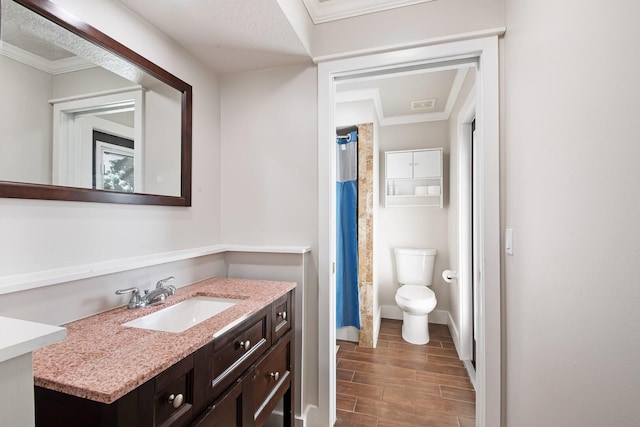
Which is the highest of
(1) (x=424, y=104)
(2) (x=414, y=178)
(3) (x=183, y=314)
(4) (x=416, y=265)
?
(1) (x=424, y=104)

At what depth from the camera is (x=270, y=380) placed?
1.30 meters

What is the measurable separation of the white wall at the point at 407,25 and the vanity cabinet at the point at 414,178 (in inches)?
69.6

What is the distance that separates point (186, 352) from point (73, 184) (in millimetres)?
786

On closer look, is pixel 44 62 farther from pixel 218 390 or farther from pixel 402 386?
pixel 402 386

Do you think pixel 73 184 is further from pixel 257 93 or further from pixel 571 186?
pixel 571 186

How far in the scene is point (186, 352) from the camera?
2.61ft

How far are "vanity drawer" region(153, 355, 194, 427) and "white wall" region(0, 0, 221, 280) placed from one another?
2.13ft

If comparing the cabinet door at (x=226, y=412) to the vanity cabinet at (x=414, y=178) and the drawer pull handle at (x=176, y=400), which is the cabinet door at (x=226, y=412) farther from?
the vanity cabinet at (x=414, y=178)

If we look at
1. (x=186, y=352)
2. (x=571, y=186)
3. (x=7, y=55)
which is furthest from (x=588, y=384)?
(x=7, y=55)

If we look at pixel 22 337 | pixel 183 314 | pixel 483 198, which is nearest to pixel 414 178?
pixel 483 198

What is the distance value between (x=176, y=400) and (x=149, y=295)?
1.92ft

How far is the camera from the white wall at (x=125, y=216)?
94 cm

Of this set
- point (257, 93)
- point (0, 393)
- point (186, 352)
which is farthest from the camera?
point (257, 93)

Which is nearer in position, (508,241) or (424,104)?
(508,241)
